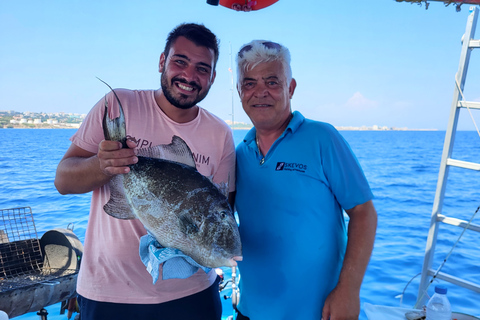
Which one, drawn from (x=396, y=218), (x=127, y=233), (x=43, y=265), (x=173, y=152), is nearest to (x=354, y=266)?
(x=173, y=152)

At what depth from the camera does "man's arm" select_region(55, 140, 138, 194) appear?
48.8 inches

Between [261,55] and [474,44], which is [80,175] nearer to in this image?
[261,55]

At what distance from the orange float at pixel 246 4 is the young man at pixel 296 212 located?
1.14m

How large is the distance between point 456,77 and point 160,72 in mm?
2743

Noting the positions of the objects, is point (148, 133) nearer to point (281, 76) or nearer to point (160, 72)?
point (160, 72)

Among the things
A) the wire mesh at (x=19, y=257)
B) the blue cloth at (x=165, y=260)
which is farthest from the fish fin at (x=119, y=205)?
the wire mesh at (x=19, y=257)

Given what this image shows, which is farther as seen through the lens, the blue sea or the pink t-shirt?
the blue sea

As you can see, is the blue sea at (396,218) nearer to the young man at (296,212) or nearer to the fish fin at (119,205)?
the young man at (296,212)

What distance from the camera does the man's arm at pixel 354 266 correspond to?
1.60m

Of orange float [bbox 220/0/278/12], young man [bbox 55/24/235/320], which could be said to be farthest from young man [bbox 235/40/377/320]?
orange float [bbox 220/0/278/12]

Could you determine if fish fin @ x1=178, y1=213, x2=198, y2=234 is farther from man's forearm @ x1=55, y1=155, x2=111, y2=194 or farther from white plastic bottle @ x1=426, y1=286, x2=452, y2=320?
white plastic bottle @ x1=426, y1=286, x2=452, y2=320

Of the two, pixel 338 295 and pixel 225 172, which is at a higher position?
pixel 225 172

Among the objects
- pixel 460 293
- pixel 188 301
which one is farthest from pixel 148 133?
pixel 460 293

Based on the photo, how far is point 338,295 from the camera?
160cm
